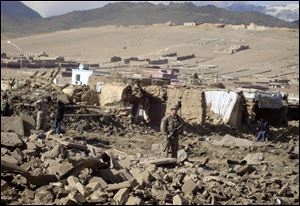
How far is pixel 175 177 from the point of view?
7.18 meters

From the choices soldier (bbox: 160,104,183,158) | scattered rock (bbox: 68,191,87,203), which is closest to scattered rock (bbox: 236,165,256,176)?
soldier (bbox: 160,104,183,158)

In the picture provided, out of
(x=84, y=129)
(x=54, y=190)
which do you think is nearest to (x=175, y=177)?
(x=54, y=190)

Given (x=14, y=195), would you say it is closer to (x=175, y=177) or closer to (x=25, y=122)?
(x=175, y=177)

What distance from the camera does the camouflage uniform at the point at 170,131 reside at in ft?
29.6

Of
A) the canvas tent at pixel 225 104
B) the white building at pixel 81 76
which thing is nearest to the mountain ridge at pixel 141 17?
the white building at pixel 81 76

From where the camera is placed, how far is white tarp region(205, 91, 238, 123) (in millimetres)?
17297

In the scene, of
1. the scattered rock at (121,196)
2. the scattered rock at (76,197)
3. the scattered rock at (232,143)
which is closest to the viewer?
the scattered rock at (76,197)

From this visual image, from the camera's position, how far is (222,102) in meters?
17.4

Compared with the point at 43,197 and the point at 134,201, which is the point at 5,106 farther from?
the point at 134,201

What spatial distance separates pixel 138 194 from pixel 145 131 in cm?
966

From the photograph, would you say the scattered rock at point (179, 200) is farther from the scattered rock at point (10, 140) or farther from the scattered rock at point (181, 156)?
the scattered rock at point (181, 156)

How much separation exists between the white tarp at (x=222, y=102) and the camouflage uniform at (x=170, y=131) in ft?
26.8

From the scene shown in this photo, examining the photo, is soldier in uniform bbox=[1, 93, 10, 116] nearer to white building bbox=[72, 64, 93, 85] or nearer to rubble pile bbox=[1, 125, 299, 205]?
rubble pile bbox=[1, 125, 299, 205]

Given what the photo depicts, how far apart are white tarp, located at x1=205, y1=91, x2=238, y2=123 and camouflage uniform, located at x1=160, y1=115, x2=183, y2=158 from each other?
8.16 meters
